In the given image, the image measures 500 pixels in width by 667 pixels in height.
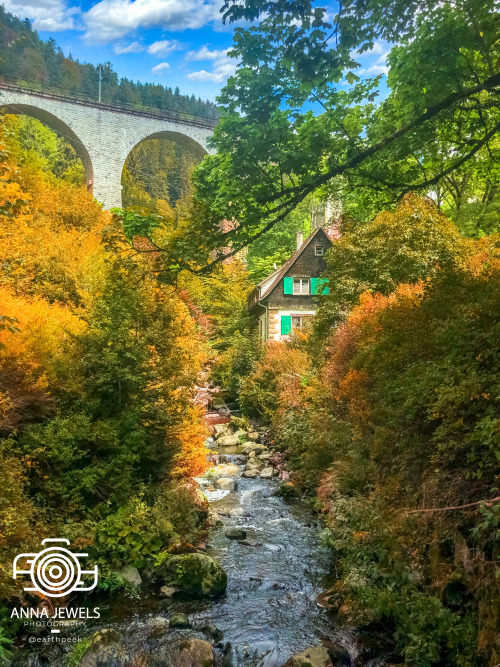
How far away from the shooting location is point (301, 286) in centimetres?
2742

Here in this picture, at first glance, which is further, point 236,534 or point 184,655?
point 236,534

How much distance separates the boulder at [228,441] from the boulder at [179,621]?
38.9 ft

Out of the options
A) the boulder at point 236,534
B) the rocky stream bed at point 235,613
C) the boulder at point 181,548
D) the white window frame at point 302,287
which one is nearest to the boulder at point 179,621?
the rocky stream bed at point 235,613

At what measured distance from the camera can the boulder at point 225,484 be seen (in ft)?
44.9

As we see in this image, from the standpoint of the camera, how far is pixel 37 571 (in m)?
6.89

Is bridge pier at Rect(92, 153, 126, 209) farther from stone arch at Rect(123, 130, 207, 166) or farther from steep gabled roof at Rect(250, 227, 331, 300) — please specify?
steep gabled roof at Rect(250, 227, 331, 300)

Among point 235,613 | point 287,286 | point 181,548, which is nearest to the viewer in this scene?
point 235,613

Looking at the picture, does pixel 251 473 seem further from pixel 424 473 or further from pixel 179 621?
pixel 424 473

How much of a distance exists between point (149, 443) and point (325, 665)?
18.7 feet

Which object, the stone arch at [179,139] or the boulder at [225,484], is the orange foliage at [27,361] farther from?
the stone arch at [179,139]

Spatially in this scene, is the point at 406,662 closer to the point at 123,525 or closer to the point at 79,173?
the point at 123,525

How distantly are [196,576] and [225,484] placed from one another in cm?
612

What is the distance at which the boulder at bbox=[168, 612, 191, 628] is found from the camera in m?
6.82

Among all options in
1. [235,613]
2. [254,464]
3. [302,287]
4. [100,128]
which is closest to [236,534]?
[235,613]
